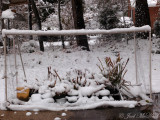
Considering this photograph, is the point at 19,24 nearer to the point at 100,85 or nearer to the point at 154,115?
the point at 100,85

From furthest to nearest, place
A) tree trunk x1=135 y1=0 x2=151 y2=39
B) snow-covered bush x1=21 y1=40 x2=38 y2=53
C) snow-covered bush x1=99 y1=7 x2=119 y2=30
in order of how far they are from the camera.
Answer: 1. snow-covered bush x1=99 y1=7 x2=119 y2=30
2. tree trunk x1=135 y1=0 x2=151 y2=39
3. snow-covered bush x1=21 y1=40 x2=38 y2=53

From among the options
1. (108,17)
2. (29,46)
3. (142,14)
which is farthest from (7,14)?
(142,14)

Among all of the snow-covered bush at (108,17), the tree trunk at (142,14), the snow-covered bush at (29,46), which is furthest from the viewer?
the snow-covered bush at (108,17)

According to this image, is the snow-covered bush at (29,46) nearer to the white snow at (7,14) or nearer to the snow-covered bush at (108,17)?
the white snow at (7,14)

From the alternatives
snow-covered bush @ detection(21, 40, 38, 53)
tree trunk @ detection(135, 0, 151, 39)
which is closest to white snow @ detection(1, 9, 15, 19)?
snow-covered bush @ detection(21, 40, 38, 53)

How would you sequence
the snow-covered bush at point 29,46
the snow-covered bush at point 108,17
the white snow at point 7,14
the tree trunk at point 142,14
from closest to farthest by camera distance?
the white snow at point 7,14
the snow-covered bush at point 29,46
the tree trunk at point 142,14
the snow-covered bush at point 108,17

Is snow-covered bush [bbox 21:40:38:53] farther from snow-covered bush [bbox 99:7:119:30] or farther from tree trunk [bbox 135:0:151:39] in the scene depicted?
tree trunk [bbox 135:0:151:39]

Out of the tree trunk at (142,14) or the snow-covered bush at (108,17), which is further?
the snow-covered bush at (108,17)

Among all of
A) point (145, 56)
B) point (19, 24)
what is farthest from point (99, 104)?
point (19, 24)

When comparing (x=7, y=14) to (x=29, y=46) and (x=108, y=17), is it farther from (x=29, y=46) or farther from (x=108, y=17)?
(x=108, y=17)

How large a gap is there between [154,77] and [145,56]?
3125 millimetres

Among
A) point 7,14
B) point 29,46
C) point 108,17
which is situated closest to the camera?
point 7,14

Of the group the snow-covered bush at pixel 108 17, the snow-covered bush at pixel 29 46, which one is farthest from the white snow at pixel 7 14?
the snow-covered bush at pixel 108 17

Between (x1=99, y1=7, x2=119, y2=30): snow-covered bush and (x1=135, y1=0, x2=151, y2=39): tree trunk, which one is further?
(x1=99, y1=7, x2=119, y2=30): snow-covered bush
